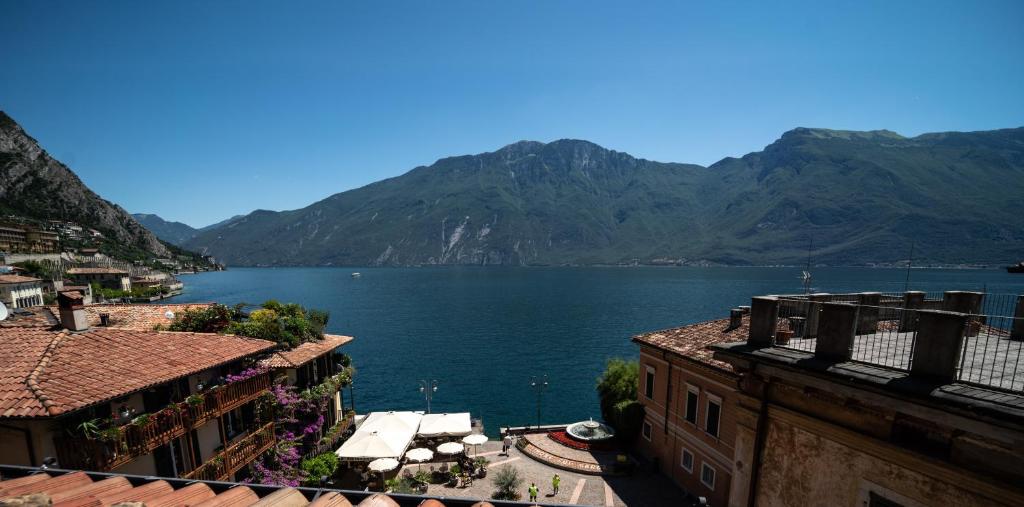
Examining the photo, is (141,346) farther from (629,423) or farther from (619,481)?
(629,423)

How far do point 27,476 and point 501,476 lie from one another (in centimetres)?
1791

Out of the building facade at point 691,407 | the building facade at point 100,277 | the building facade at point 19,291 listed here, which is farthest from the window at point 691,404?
the building facade at point 100,277

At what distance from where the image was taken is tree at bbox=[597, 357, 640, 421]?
2764 centimetres

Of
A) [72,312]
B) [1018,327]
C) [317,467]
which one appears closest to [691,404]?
[1018,327]

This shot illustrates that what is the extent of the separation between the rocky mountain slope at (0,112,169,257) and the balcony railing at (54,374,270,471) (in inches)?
7753

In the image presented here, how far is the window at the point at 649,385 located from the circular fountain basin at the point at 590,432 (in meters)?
4.16

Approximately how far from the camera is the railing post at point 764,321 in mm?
6742

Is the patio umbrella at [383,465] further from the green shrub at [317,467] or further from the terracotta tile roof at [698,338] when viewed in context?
the terracotta tile roof at [698,338]

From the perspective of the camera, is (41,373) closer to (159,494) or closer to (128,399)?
(128,399)

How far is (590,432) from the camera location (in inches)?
1045

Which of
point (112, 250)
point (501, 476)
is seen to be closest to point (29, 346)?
point (501, 476)

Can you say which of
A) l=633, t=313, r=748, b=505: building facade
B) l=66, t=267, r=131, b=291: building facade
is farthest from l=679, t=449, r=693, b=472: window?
l=66, t=267, r=131, b=291: building facade

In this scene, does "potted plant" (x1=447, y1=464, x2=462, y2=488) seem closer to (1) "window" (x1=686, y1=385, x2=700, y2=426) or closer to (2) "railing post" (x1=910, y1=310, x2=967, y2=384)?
(1) "window" (x1=686, y1=385, x2=700, y2=426)

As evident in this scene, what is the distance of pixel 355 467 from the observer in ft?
75.5
